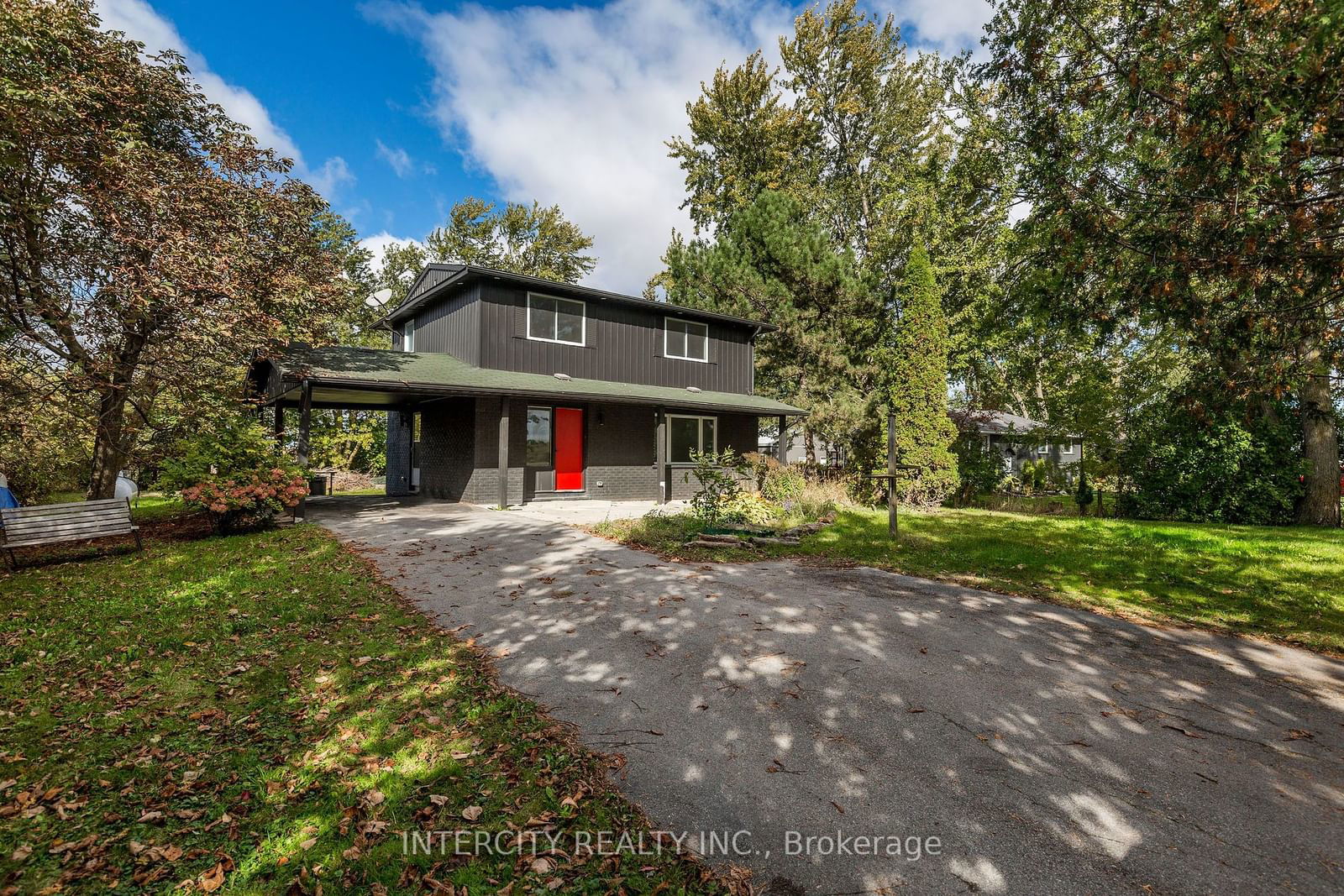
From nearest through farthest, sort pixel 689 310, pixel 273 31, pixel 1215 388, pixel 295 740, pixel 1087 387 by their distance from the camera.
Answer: pixel 295 740
pixel 1215 388
pixel 273 31
pixel 1087 387
pixel 689 310

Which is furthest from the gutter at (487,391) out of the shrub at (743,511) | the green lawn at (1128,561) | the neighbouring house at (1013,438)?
the neighbouring house at (1013,438)

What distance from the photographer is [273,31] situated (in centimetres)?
1198

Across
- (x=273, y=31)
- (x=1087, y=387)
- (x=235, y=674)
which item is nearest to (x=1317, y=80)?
(x=235, y=674)

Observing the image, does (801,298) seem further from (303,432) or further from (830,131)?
(303,432)

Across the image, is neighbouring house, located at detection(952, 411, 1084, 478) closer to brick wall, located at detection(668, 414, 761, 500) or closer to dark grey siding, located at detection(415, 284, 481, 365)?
brick wall, located at detection(668, 414, 761, 500)

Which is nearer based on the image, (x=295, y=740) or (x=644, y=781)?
(x=644, y=781)

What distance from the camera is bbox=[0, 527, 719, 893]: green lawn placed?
2.11m

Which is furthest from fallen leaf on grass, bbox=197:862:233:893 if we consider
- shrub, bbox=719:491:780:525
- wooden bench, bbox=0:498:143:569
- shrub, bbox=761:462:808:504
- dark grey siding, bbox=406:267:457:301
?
dark grey siding, bbox=406:267:457:301

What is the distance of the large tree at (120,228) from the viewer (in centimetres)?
832

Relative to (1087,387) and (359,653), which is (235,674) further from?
(1087,387)

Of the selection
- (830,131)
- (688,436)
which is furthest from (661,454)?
(830,131)

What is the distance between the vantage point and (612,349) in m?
15.9

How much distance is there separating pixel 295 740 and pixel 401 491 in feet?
52.7

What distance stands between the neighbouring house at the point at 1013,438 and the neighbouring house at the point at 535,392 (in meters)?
7.19
